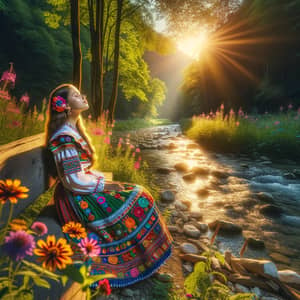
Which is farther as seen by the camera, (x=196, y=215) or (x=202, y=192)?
(x=202, y=192)

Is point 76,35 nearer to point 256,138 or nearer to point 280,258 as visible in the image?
point 280,258

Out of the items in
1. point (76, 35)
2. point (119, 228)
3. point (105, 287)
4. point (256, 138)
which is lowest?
point (256, 138)

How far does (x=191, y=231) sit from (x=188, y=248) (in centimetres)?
47

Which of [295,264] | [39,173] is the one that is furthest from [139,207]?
[295,264]

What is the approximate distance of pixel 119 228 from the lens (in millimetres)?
1748

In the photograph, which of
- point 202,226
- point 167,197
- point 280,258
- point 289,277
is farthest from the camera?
point 167,197

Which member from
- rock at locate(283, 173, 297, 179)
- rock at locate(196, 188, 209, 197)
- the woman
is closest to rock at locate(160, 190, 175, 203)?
rock at locate(196, 188, 209, 197)

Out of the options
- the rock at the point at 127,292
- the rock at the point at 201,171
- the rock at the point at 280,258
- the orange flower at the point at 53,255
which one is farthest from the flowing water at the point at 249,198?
the orange flower at the point at 53,255

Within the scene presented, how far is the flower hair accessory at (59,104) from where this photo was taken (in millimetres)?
1873

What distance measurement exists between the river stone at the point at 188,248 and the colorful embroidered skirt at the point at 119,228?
690mm

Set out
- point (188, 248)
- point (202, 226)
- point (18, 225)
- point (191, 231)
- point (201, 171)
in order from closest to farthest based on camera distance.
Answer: point (18, 225) → point (188, 248) → point (191, 231) → point (202, 226) → point (201, 171)

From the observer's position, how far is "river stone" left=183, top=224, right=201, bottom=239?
288cm

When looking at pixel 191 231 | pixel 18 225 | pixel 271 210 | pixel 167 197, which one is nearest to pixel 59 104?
pixel 18 225

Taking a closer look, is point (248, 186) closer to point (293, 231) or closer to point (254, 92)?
point (293, 231)
